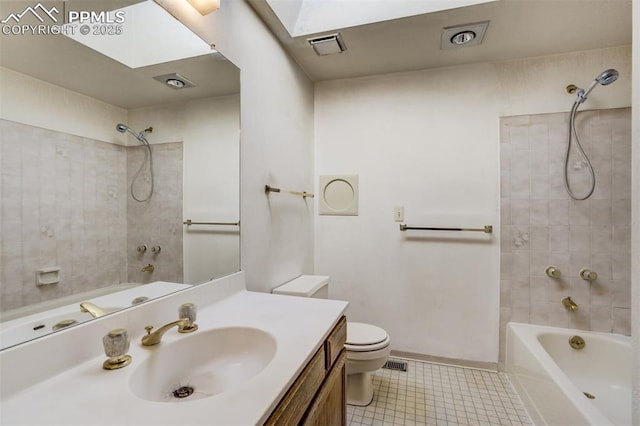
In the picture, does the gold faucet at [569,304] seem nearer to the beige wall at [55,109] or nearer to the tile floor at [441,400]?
the tile floor at [441,400]

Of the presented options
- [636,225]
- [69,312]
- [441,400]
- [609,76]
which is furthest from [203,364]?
[609,76]

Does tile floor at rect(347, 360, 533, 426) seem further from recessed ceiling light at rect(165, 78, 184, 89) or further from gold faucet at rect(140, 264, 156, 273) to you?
recessed ceiling light at rect(165, 78, 184, 89)

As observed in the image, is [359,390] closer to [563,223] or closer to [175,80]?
[563,223]

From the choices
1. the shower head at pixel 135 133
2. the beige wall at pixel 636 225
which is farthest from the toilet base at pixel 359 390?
the shower head at pixel 135 133

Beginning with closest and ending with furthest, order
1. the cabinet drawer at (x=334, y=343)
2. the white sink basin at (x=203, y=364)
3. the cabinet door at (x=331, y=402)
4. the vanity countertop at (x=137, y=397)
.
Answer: the vanity countertop at (x=137, y=397)
the white sink basin at (x=203, y=364)
the cabinet door at (x=331, y=402)
the cabinet drawer at (x=334, y=343)

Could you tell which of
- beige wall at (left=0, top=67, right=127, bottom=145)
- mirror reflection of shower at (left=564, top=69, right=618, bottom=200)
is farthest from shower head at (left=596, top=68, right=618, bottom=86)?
beige wall at (left=0, top=67, right=127, bottom=145)

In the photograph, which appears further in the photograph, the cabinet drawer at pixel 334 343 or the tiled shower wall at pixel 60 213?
the cabinet drawer at pixel 334 343

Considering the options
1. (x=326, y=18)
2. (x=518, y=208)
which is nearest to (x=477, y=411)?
(x=518, y=208)

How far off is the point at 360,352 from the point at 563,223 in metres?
1.63

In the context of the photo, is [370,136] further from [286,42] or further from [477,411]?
[477,411]

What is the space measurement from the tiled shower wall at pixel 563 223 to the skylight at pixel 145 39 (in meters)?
2.09

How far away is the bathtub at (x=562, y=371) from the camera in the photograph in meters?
1.50

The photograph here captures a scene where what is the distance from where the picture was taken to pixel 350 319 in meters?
2.46

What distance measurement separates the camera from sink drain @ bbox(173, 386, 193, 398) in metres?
0.85
